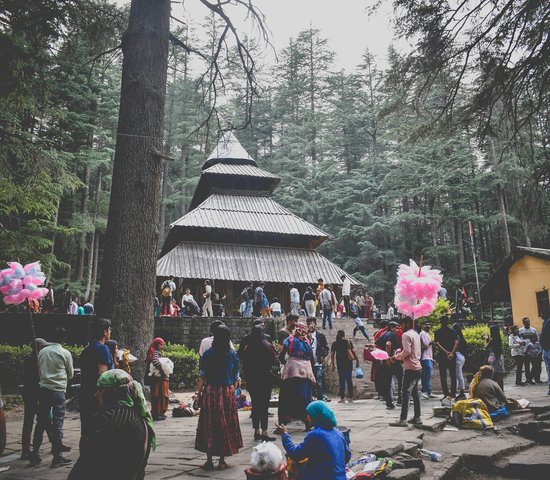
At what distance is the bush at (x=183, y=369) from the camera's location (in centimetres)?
1362

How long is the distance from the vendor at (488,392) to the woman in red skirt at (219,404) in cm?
469

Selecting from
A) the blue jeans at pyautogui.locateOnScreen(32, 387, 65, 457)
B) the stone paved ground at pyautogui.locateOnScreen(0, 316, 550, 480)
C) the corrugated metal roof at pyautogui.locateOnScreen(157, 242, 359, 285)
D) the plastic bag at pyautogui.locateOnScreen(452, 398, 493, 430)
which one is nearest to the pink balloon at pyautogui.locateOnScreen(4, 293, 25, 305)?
the blue jeans at pyautogui.locateOnScreen(32, 387, 65, 457)

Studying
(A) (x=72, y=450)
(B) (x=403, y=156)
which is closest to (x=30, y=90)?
(A) (x=72, y=450)

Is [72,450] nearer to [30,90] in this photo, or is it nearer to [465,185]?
[30,90]

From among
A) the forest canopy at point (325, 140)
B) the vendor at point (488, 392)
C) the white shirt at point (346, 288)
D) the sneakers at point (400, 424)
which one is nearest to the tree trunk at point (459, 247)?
the forest canopy at point (325, 140)

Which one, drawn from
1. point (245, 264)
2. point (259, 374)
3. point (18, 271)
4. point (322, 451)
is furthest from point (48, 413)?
point (245, 264)

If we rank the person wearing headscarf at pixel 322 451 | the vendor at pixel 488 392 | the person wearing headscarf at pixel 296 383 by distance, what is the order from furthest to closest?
the vendor at pixel 488 392, the person wearing headscarf at pixel 296 383, the person wearing headscarf at pixel 322 451

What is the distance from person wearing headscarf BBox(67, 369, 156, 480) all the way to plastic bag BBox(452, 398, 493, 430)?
19.0ft

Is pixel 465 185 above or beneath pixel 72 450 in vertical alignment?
above

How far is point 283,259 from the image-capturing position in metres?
23.8

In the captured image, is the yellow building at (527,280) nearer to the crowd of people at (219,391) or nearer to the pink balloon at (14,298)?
the crowd of people at (219,391)

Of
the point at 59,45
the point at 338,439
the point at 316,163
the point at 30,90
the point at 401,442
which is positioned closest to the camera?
the point at 338,439

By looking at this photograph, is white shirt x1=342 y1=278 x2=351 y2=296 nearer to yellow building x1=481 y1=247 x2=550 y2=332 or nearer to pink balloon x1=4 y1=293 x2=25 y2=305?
yellow building x1=481 y1=247 x2=550 y2=332

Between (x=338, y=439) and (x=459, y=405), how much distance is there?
15.4 feet
